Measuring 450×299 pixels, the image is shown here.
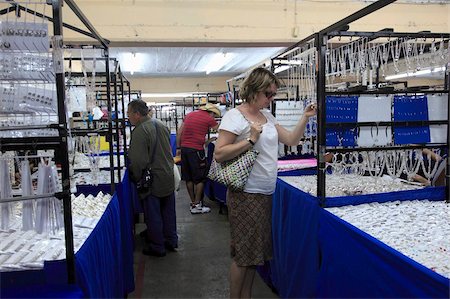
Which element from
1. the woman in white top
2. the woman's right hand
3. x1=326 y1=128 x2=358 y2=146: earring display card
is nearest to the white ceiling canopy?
x1=326 y1=128 x2=358 y2=146: earring display card

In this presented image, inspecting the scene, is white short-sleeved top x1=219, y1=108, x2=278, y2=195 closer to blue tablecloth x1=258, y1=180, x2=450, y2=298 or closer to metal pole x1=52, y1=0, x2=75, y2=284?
blue tablecloth x1=258, y1=180, x2=450, y2=298

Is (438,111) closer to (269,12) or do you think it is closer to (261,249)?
(261,249)

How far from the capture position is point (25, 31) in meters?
1.23

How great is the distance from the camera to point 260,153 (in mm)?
1952

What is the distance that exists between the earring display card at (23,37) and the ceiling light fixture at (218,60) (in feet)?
21.1

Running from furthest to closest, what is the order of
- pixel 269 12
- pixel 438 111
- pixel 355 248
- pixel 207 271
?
1. pixel 269 12
2. pixel 207 271
3. pixel 438 111
4. pixel 355 248

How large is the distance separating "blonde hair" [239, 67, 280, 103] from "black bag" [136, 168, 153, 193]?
5.57ft

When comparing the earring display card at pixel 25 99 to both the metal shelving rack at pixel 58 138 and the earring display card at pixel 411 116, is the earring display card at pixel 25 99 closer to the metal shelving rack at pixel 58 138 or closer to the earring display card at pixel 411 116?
the metal shelving rack at pixel 58 138

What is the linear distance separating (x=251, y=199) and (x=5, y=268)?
43.1 inches

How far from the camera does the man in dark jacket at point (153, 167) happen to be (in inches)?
134

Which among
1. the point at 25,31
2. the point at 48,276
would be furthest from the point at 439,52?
the point at 48,276

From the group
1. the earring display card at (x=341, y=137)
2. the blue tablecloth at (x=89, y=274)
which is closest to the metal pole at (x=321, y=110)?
the earring display card at (x=341, y=137)

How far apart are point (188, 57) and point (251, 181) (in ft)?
21.6

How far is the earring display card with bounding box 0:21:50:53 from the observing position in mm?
1220
